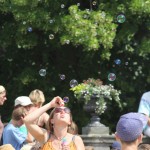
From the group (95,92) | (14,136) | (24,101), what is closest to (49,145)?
A: (14,136)

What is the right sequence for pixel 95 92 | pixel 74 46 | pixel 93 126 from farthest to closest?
pixel 74 46 → pixel 93 126 → pixel 95 92

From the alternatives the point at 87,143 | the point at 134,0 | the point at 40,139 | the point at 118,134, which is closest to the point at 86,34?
the point at 134,0

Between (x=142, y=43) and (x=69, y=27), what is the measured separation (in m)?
1.79

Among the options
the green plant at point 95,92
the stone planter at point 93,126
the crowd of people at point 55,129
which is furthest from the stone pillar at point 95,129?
the crowd of people at point 55,129

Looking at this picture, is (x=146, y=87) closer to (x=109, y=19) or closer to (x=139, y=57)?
(x=139, y=57)

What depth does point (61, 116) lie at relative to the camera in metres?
5.75

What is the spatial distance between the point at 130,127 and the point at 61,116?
1584 mm

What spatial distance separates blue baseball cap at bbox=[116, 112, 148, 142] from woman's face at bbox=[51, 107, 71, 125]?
1515 mm

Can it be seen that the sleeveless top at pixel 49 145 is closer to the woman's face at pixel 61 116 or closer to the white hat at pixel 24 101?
the woman's face at pixel 61 116

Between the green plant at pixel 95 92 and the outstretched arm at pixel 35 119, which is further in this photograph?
the green plant at pixel 95 92

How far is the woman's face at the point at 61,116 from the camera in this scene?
226 inches

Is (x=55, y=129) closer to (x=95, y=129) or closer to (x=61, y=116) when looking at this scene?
(x=61, y=116)

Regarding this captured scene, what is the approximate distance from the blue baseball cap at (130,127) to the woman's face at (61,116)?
1515mm

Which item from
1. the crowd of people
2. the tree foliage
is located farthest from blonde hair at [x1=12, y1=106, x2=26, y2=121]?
the tree foliage
